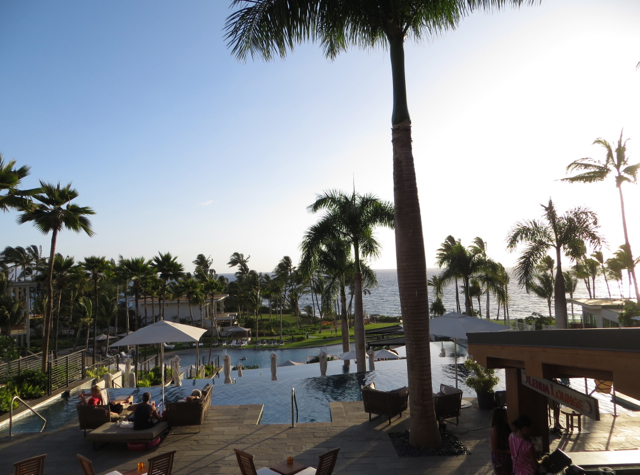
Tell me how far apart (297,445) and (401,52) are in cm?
864

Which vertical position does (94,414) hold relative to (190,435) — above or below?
above

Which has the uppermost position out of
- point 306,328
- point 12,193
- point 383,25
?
point 383,25

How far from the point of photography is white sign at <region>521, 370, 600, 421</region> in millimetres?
5090

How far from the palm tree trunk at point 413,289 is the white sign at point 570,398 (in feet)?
7.42

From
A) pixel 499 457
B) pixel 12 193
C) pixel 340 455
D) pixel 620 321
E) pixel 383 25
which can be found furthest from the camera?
pixel 620 321

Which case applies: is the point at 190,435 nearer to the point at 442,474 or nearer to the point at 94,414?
the point at 94,414

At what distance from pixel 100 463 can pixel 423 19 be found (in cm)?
1157

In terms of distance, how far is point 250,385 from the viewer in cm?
1532

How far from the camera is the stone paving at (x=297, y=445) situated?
7551 mm

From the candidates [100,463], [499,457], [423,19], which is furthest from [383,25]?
[100,463]

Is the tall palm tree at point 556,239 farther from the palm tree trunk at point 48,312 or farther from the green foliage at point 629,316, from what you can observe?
the palm tree trunk at point 48,312

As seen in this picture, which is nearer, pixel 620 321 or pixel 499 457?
pixel 499 457

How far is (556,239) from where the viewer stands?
18.8m

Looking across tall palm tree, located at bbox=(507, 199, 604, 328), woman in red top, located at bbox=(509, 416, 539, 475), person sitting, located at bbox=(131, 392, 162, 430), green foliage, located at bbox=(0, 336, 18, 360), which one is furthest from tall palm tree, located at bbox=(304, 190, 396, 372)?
green foliage, located at bbox=(0, 336, 18, 360)
